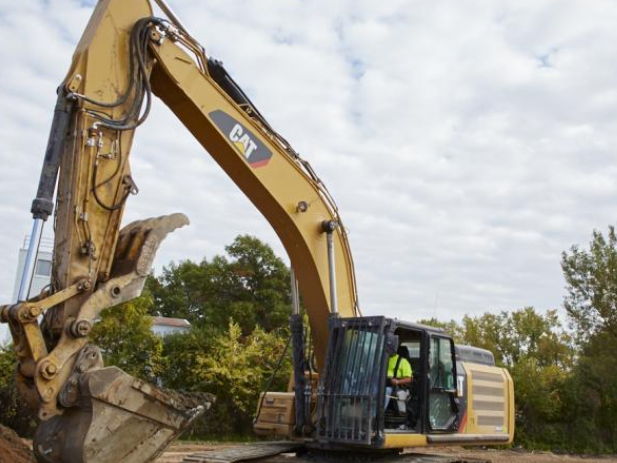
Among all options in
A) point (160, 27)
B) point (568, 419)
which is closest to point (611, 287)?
point (568, 419)

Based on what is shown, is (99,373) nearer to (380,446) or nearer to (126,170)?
(126,170)

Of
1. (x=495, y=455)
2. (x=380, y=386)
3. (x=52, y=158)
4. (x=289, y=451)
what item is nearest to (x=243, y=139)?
(x=52, y=158)

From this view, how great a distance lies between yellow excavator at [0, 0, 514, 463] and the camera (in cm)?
537

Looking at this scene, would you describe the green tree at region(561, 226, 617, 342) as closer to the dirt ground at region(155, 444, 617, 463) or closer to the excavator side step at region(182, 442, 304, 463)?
the dirt ground at region(155, 444, 617, 463)

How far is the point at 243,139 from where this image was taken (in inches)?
283

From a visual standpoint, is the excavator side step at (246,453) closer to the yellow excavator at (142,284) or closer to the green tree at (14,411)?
the yellow excavator at (142,284)

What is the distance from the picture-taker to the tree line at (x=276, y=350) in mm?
20594

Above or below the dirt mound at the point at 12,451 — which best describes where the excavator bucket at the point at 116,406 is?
above

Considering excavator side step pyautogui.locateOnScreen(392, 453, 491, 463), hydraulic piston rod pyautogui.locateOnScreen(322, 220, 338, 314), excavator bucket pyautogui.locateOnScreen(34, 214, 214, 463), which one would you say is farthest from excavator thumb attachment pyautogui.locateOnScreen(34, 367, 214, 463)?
excavator side step pyautogui.locateOnScreen(392, 453, 491, 463)

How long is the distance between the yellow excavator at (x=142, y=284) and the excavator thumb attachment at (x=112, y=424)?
0.03 ft

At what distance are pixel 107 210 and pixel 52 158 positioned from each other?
2.08 ft

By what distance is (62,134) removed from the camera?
572 centimetres

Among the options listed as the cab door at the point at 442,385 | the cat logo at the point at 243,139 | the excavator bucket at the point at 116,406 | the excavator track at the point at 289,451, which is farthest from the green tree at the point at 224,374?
the excavator bucket at the point at 116,406

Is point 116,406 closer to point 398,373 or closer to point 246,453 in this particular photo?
point 246,453
